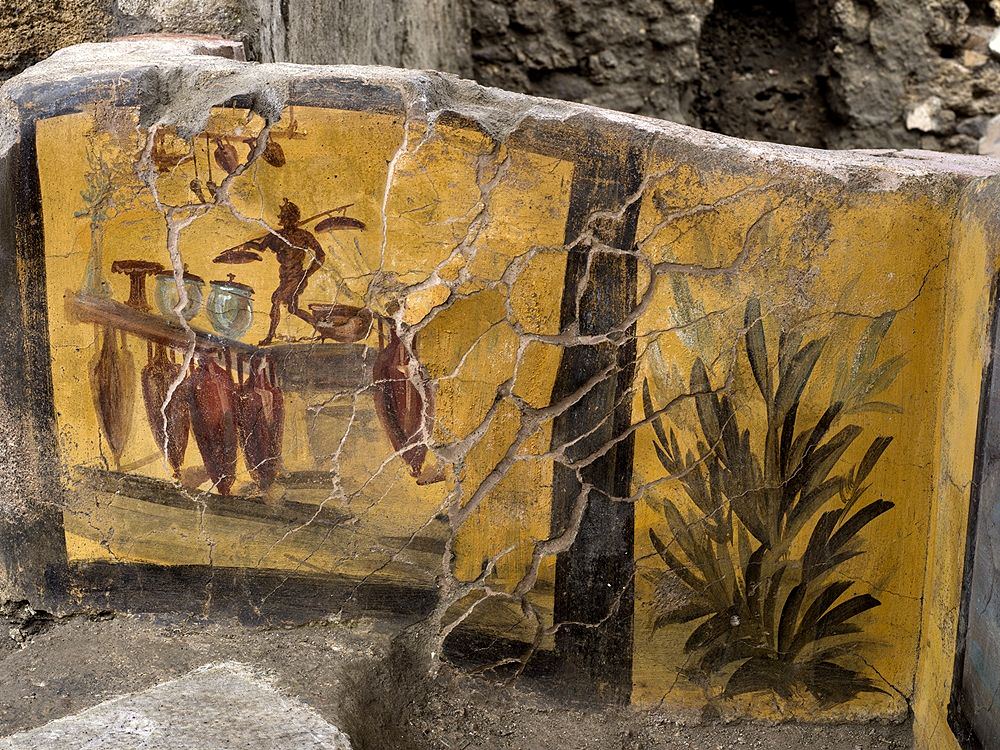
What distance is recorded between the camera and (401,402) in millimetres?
1992

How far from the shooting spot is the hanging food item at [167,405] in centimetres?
200

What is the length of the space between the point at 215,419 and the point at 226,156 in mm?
510

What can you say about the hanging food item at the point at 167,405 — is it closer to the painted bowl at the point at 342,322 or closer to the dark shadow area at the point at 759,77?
the painted bowl at the point at 342,322

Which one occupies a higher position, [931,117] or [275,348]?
[931,117]

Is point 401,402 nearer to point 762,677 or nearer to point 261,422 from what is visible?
point 261,422

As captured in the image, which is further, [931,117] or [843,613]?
[931,117]

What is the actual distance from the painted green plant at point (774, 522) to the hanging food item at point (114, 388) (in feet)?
3.34

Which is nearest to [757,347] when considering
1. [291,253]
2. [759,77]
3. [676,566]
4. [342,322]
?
[676,566]

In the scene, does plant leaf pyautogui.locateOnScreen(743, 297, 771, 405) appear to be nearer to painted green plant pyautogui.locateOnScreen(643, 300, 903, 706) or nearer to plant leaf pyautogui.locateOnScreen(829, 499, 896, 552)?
painted green plant pyautogui.locateOnScreen(643, 300, 903, 706)

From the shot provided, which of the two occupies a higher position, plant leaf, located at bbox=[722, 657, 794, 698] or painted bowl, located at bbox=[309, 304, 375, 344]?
painted bowl, located at bbox=[309, 304, 375, 344]

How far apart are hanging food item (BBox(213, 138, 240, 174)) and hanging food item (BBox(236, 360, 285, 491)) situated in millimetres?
374

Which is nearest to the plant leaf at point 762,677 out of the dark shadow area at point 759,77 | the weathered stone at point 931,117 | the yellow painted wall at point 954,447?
the yellow painted wall at point 954,447

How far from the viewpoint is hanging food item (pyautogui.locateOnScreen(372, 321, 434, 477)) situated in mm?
1978

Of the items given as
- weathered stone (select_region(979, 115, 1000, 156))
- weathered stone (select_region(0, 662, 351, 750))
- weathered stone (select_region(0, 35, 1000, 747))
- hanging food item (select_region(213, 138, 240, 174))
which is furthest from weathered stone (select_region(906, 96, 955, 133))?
weathered stone (select_region(0, 662, 351, 750))
